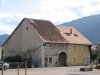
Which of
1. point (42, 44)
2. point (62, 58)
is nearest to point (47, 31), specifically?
point (42, 44)

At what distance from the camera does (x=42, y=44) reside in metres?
79.9

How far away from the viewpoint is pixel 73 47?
290 feet

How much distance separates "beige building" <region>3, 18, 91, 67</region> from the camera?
80.7m

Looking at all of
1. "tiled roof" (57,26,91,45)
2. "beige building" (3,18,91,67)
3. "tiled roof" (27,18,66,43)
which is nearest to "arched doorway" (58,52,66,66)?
"beige building" (3,18,91,67)

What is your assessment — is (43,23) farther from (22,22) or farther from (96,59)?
(96,59)

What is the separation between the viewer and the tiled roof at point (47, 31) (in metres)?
82.0

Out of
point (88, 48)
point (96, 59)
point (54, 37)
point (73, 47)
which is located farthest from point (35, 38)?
point (96, 59)

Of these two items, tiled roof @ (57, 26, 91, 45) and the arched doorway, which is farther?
tiled roof @ (57, 26, 91, 45)

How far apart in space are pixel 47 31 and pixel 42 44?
17.2 ft

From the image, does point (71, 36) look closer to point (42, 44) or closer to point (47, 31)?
point (47, 31)

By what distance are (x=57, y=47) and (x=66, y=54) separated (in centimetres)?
383

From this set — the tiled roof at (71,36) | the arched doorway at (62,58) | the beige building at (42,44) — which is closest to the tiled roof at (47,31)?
the beige building at (42,44)

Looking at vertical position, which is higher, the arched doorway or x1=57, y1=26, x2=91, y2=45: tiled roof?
x1=57, y1=26, x2=91, y2=45: tiled roof

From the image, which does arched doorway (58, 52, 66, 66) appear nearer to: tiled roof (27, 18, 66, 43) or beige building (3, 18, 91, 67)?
beige building (3, 18, 91, 67)
